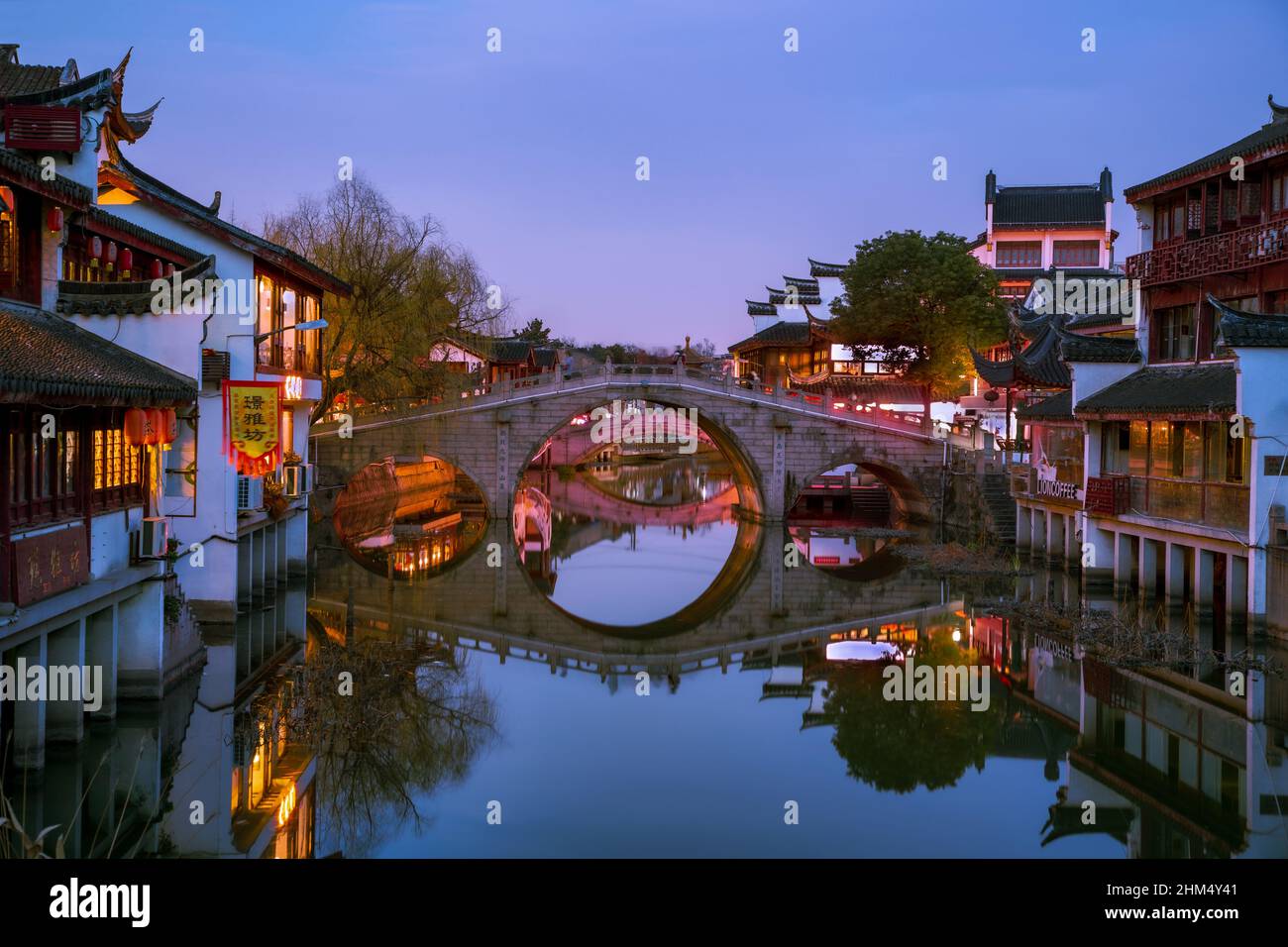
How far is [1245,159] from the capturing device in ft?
69.3

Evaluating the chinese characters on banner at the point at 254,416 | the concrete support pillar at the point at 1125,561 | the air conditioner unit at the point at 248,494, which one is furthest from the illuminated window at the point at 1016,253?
the chinese characters on banner at the point at 254,416

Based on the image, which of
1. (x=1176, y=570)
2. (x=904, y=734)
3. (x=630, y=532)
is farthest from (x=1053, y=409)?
(x=630, y=532)

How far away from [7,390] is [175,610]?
20.5ft

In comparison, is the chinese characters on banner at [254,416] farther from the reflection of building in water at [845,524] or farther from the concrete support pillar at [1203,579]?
the reflection of building in water at [845,524]

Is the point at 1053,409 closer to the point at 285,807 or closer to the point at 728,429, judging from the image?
the point at 728,429

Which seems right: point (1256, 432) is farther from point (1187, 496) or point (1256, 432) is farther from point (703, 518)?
point (703, 518)

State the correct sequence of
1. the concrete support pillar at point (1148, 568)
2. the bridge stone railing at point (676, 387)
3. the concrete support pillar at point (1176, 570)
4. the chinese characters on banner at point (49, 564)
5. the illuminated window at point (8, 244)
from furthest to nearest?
the bridge stone railing at point (676, 387) < the concrete support pillar at point (1148, 568) < the concrete support pillar at point (1176, 570) < the illuminated window at point (8, 244) < the chinese characters on banner at point (49, 564)

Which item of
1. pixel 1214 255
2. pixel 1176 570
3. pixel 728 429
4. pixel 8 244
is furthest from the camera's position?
pixel 728 429

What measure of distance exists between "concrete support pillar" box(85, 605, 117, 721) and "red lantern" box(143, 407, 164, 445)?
7.07 feet

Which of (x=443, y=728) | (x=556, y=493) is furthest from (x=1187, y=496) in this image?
(x=556, y=493)

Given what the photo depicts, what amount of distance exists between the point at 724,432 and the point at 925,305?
11.3 metres

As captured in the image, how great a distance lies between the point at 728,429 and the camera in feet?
127

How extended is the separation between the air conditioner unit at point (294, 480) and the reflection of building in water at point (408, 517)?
10.8 feet

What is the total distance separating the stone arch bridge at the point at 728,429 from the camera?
38.1 meters
